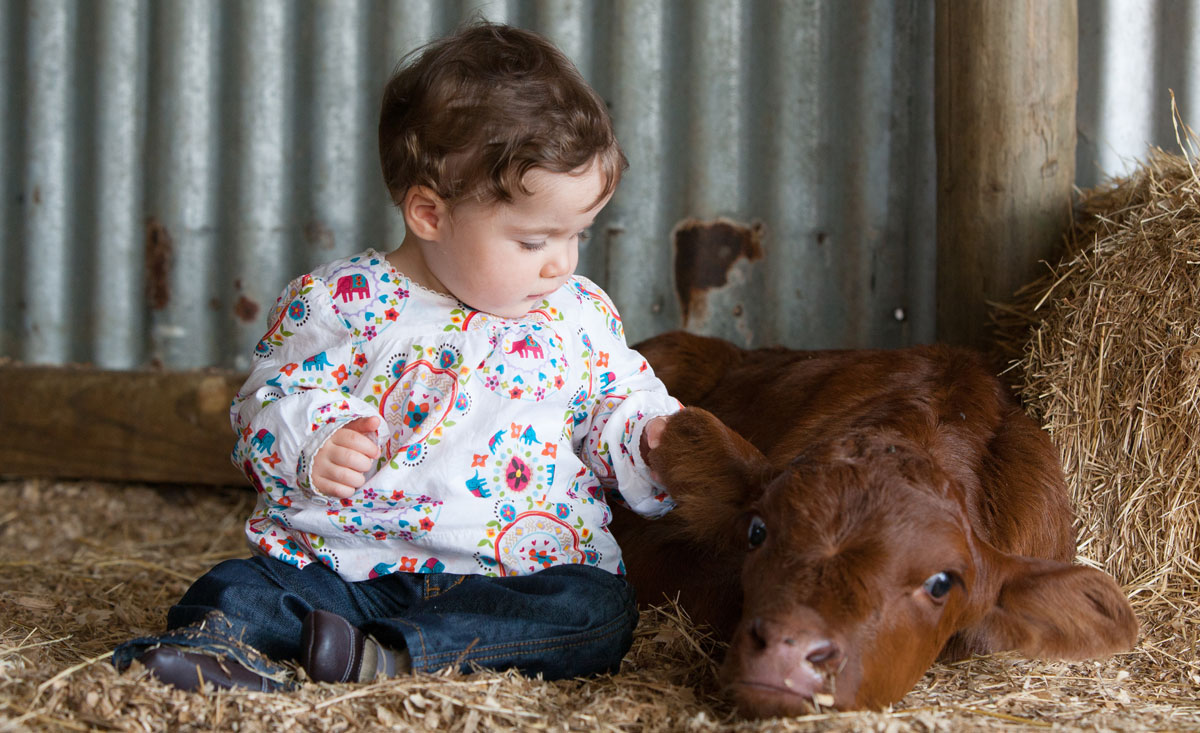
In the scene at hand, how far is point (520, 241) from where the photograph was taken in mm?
2389

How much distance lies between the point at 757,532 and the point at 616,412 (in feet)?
1.72

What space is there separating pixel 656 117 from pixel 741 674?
9.40 ft

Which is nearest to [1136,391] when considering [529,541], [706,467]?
[706,467]

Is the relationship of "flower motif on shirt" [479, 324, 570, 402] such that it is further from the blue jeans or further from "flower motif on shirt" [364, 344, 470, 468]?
the blue jeans

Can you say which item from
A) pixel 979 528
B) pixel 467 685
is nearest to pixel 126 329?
pixel 467 685

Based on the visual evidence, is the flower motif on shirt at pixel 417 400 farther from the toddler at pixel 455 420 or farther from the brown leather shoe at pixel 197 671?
the brown leather shoe at pixel 197 671

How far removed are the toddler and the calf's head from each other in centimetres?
26

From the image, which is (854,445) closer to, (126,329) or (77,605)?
(77,605)

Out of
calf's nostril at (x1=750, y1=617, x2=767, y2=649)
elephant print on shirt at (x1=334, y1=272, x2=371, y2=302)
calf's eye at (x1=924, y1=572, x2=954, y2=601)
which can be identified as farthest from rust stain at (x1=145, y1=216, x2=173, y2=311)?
calf's eye at (x1=924, y1=572, x2=954, y2=601)

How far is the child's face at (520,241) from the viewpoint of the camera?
2326 mm

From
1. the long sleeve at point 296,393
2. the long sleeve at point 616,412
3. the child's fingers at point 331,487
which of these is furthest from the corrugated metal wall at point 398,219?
the child's fingers at point 331,487

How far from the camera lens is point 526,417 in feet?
8.28

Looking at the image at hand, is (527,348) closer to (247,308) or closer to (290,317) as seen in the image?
(290,317)

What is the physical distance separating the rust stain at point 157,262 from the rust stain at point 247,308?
13.1 inches
